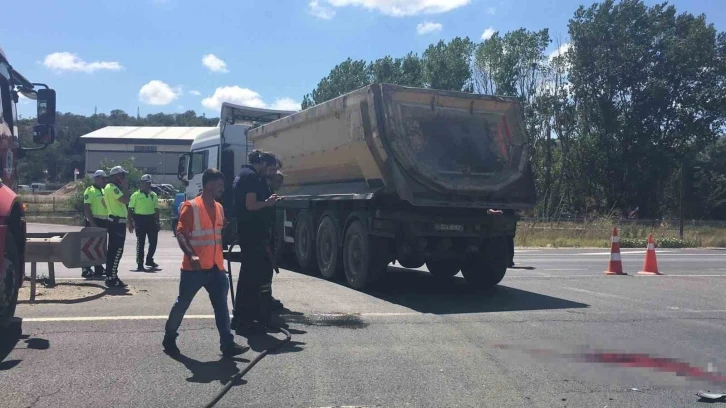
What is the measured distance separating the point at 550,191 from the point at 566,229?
76.9 feet

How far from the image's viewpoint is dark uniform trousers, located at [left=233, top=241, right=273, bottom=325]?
7.53 metres

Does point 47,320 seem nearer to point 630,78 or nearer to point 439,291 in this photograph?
point 439,291

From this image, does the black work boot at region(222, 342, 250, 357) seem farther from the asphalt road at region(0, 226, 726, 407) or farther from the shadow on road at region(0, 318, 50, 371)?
the shadow on road at region(0, 318, 50, 371)

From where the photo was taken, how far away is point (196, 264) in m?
6.40

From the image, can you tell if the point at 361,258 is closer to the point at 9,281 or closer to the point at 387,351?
the point at 387,351

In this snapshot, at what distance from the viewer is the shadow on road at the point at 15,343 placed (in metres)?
6.38

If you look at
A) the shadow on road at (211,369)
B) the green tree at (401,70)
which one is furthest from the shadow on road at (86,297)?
the green tree at (401,70)

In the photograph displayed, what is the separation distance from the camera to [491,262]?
1098 cm

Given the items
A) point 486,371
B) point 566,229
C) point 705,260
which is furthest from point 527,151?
point 566,229

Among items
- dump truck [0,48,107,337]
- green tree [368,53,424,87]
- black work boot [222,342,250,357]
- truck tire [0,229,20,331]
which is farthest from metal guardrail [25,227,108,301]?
green tree [368,53,424,87]

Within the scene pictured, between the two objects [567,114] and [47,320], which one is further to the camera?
[567,114]

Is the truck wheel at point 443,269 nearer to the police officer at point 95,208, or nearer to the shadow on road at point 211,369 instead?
the police officer at point 95,208

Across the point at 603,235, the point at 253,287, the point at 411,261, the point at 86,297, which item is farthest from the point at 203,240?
the point at 603,235

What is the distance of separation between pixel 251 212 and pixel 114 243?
438 cm
